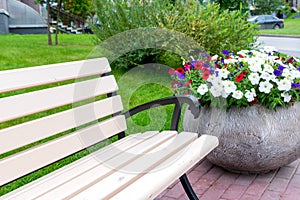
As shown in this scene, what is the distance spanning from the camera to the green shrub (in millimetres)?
6344

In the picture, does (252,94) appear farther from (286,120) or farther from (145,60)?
(145,60)

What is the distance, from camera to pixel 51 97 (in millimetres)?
2227

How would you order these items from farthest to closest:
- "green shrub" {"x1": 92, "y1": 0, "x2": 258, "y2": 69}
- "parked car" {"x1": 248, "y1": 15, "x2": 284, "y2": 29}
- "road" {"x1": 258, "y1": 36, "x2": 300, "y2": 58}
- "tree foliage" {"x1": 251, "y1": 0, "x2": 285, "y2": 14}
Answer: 1. "tree foliage" {"x1": 251, "y1": 0, "x2": 285, "y2": 14}
2. "parked car" {"x1": 248, "y1": 15, "x2": 284, "y2": 29}
3. "road" {"x1": 258, "y1": 36, "x2": 300, "y2": 58}
4. "green shrub" {"x1": 92, "y1": 0, "x2": 258, "y2": 69}

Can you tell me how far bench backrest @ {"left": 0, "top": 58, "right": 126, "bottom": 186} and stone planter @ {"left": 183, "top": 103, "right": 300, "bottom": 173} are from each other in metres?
0.74

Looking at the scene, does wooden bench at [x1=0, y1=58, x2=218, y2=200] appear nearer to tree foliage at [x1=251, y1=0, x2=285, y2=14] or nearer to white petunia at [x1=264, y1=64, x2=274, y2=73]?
white petunia at [x1=264, y1=64, x2=274, y2=73]

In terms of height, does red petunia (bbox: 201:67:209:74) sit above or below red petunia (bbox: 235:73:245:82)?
above

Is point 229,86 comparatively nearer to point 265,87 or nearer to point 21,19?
point 265,87

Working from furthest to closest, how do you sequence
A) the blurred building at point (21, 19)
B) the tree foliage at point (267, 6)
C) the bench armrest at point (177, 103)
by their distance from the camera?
the tree foliage at point (267, 6)
the blurred building at point (21, 19)
the bench armrest at point (177, 103)

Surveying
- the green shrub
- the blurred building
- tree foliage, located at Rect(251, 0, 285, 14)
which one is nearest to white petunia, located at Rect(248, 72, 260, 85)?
the green shrub

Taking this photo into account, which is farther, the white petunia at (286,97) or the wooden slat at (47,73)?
the white petunia at (286,97)

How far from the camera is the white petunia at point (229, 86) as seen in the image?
9.00 feet

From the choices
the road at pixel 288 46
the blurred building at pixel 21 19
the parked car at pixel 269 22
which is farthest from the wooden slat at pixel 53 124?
the parked car at pixel 269 22

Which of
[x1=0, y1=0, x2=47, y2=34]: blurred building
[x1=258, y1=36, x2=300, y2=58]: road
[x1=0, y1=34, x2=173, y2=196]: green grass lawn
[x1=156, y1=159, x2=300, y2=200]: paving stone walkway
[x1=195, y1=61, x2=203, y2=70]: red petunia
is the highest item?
[x1=0, y1=0, x2=47, y2=34]: blurred building

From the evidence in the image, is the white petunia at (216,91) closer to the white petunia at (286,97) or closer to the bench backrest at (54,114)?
the white petunia at (286,97)
